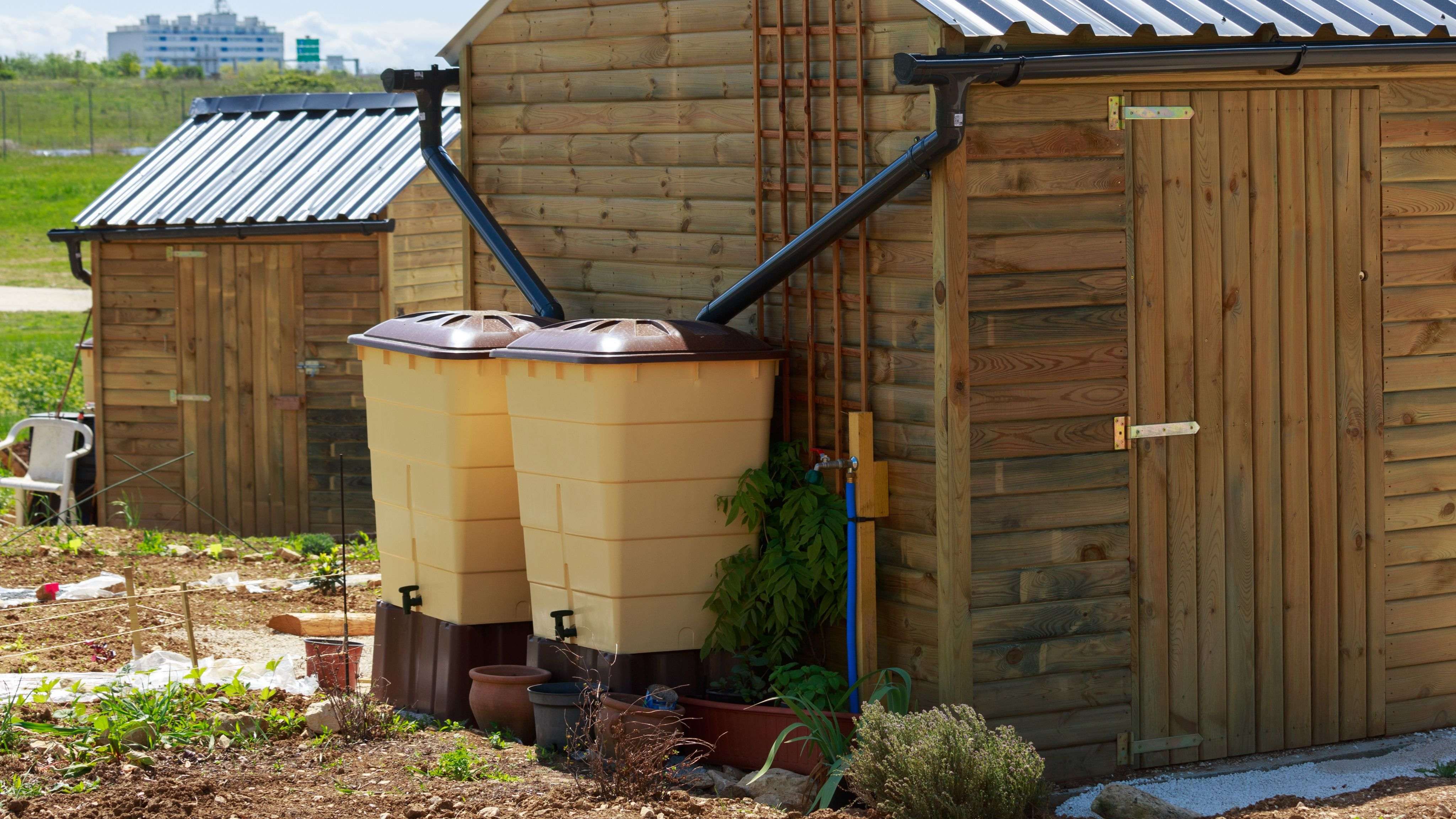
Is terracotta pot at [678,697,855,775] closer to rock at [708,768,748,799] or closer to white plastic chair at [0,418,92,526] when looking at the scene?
rock at [708,768,748,799]

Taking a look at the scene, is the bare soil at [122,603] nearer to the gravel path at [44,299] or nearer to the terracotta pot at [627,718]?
the terracotta pot at [627,718]

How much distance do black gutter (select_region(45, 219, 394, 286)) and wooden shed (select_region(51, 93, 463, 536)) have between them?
15mm

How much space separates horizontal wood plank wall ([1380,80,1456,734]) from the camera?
6285 mm

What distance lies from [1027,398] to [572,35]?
2971 millimetres

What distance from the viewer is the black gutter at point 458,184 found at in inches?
290

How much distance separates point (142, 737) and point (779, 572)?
2434mm

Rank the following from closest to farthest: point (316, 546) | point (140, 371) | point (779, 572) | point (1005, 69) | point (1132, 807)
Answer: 1. point (1132, 807)
2. point (1005, 69)
3. point (779, 572)
4. point (316, 546)
5. point (140, 371)

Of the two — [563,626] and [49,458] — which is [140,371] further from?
[563,626]

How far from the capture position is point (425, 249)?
12.5m

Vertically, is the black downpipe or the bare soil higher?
the black downpipe

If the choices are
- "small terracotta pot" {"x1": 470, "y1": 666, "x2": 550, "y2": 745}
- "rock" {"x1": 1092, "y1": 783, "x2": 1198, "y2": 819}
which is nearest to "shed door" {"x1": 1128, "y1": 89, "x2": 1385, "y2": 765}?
"rock" {"x1": 1092, "y1": 783, "x2": 1198, "y2": 819}

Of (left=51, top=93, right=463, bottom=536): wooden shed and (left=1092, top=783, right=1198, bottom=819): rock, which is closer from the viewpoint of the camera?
(left=1092, top=783, right=1198, bottom=819): rock

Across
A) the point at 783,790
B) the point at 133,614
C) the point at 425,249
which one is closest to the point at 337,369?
the point at 425,249

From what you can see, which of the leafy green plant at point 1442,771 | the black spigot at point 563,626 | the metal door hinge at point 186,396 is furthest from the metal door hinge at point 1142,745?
the metal door hinge at point 186,396
